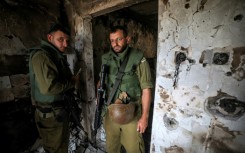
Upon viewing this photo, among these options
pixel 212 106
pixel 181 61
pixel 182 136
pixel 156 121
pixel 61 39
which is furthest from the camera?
pixel 61 39

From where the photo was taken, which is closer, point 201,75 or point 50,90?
point 201,75

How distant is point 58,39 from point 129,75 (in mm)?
1073

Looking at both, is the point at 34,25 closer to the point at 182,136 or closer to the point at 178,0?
the point at 178,0

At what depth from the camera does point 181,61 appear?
137 centimetres

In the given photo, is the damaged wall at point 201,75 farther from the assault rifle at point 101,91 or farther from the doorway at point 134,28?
the doorway at point 134,28

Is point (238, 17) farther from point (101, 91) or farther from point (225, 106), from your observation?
point (101, 91)

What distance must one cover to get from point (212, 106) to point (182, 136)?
0.45 metres

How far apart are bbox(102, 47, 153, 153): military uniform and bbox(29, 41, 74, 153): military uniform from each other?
0.61m

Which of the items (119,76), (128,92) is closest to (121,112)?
(128,92)

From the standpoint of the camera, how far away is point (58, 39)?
199 centimetres

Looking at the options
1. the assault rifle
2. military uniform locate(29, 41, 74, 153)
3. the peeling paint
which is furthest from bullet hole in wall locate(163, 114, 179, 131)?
military uniform locate(29, 41, 74, 153)

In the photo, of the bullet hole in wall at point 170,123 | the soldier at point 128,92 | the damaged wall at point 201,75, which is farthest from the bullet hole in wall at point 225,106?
the soldier at point 128,92

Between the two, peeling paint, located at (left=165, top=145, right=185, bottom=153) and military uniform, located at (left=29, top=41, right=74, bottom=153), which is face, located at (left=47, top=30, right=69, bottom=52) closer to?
military uniform, located at (left=29, top=41, right=74, bottom=153)

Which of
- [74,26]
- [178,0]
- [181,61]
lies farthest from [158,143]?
[74,26]
